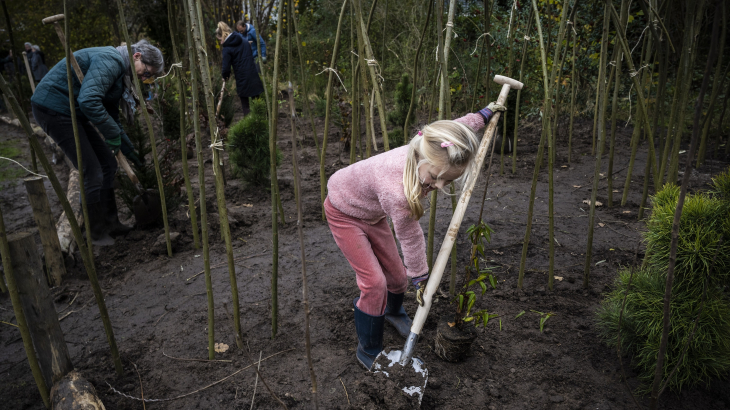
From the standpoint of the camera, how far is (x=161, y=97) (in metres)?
5.22

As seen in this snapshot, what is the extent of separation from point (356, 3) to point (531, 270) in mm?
1938

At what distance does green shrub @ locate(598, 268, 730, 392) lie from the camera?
1.62 meters

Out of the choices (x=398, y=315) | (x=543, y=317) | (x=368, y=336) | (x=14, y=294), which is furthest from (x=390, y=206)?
(x=14, y=294)

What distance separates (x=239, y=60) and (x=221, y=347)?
5.12 meters

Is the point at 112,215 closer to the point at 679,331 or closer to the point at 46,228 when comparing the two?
the point at 46,228

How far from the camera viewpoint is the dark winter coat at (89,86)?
3.01m

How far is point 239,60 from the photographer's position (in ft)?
A: 20.7

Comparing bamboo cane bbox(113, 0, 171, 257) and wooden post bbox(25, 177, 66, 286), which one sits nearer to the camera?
bamboo cane bbox(113, 0, 171, 257)

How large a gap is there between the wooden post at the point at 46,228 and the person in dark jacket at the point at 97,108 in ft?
1.80

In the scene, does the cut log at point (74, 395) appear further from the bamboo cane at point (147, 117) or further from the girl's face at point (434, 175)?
the girl's face at point (434, 175)

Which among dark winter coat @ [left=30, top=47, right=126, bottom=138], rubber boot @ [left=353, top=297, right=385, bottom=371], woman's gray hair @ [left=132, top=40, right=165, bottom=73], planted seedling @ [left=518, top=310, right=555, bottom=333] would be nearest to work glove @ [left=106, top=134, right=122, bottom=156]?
dark winter coat @ [left=30, top=47, right=126, bottom=138]

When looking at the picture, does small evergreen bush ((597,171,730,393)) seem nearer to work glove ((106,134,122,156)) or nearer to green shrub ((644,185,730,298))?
green shrub ((644,185,730,298))

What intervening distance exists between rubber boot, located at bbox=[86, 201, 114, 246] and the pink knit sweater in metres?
2.48

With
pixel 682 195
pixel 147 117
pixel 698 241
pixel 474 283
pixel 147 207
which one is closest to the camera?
pixel 682 195
